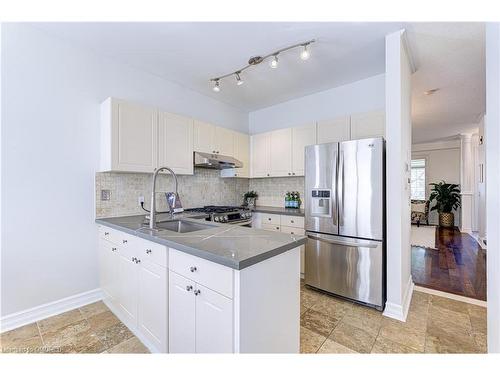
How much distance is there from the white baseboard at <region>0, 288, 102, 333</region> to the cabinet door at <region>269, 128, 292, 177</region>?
2756mm

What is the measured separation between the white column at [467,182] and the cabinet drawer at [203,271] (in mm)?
7238

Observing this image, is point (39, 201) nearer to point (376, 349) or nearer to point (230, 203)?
point (230, 203)

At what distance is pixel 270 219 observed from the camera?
3.24m

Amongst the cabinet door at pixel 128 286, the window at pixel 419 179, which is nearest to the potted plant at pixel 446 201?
the window at pixel 419 179

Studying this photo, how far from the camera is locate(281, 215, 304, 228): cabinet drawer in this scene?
294 centimetres

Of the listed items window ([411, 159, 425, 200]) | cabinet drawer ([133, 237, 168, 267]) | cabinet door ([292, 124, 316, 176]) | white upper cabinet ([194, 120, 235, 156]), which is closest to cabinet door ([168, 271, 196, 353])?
cabinet drawer ([133, 237, 168, 267])

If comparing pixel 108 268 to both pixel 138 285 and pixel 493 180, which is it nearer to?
pixel 138 285

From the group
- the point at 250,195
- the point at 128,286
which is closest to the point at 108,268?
the point at 128,286

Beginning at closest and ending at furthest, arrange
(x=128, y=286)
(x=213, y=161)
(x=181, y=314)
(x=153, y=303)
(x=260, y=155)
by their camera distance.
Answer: (x=181, y=314), (x=153, y=303), (x=128, y=286), (x=213, y=161), (x=260, y=155)

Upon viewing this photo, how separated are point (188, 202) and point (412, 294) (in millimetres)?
2992

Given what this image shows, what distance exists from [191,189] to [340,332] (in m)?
2.49
